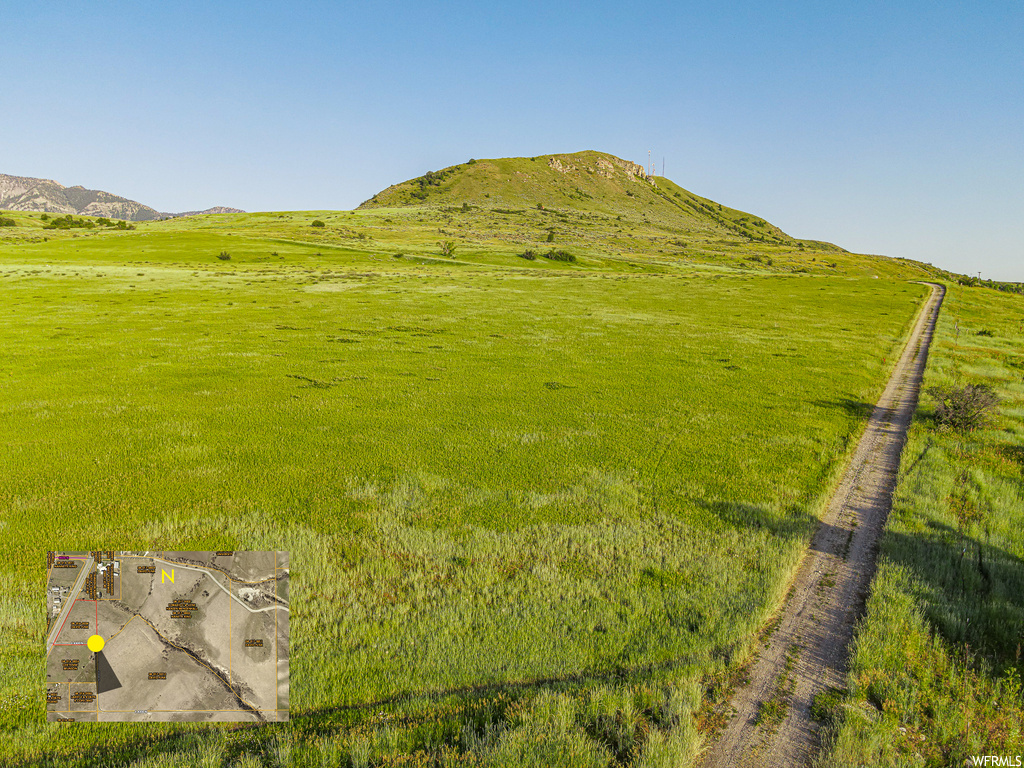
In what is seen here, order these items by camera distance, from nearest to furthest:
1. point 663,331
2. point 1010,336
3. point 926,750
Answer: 1. point 926,750
2. point 663,331
3. point 1010,336

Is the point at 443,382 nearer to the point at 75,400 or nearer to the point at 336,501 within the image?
the point at 336,501

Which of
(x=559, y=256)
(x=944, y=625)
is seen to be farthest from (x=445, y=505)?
(x=559, y=256)

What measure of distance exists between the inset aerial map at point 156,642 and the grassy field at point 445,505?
63cm

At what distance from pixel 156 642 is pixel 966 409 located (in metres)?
24.4

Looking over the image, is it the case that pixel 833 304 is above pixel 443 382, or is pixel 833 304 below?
above

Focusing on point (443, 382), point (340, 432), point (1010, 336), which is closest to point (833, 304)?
point (1010, 336)

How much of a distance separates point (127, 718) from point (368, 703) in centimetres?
260

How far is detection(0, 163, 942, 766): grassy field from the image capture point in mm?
5887

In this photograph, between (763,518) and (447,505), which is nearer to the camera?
(763,518)

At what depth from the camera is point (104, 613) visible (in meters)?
5.18

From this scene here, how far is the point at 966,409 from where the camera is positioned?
57.5ft

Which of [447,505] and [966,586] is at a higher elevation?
[966,586]

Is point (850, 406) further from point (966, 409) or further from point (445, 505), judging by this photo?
point (445, 505)

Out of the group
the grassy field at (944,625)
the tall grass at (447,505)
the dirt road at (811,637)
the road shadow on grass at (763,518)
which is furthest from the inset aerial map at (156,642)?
the road shadow on grass at (763,518)
